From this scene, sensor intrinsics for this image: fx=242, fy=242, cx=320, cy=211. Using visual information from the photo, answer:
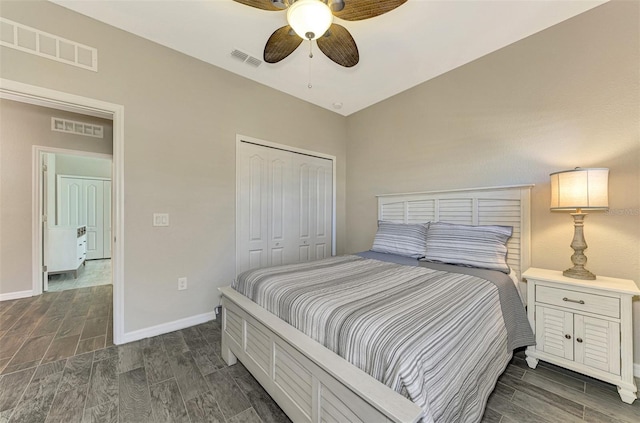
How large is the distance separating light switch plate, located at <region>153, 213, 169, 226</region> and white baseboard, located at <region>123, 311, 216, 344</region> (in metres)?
1.00

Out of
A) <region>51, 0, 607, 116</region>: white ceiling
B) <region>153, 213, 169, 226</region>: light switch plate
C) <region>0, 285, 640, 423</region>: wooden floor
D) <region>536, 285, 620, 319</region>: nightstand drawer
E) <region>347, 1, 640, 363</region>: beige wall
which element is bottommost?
<region>0, 285, 640, 423</region>: wooden floor

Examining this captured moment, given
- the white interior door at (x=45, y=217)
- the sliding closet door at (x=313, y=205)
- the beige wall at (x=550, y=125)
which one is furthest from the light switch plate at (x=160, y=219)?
the beige wall at (x=550, y=125)

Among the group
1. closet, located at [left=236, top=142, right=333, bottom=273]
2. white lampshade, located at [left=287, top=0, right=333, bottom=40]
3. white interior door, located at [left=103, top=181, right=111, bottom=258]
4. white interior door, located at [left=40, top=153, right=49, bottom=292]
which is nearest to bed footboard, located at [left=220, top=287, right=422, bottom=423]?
closet, located at [left=236, top=142, right=333, bottom=273]

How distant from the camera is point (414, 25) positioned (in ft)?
6.86

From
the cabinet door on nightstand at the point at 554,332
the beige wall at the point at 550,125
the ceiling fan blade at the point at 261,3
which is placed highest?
the ceiling fan blade at the point at 261,3

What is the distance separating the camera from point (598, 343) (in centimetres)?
161

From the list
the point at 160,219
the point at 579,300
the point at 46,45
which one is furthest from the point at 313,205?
the point at 46,45

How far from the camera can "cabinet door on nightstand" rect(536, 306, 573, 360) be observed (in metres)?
1.72

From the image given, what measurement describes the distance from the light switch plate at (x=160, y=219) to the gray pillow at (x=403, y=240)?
2278 millimetres

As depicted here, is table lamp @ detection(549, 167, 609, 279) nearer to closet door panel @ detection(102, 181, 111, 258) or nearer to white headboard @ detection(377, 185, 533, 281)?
white headboard @ detection(377, 185, 533, 281)

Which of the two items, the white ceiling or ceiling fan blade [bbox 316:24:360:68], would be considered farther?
the white ceiling

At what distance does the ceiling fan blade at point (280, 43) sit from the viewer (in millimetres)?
1742

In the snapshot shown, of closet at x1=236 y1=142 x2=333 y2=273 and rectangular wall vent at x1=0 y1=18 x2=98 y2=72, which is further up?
rectangular wall vent at x1=0 y1=18 x2=98 y2=72

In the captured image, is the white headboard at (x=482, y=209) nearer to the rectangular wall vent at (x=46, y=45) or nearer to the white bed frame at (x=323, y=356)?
the white bed frame at (x=323, y=356)
